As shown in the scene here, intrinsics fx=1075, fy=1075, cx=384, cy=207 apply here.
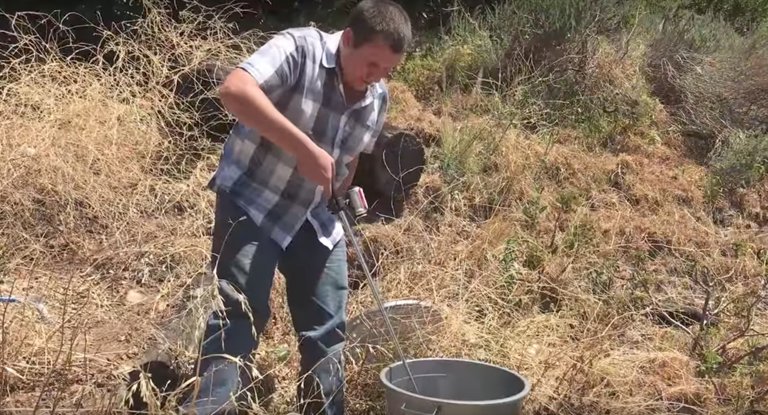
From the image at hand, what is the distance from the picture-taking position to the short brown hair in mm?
3143

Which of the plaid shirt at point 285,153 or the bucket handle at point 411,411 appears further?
the plaid shirt at point 285,153

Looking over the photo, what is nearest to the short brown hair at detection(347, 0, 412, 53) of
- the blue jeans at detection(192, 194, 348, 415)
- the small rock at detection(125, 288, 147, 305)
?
the blue jeans at detection(192, 194, 348, 415)

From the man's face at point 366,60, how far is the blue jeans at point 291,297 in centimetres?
50

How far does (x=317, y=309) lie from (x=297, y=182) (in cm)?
43

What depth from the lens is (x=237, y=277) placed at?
10.6 feet

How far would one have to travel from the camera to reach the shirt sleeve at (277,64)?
3.10m

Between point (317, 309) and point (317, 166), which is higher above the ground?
point (317, 166)

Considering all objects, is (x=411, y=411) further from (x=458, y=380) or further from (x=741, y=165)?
(x=741, y=165)

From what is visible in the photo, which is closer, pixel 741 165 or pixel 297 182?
pixel 297 182

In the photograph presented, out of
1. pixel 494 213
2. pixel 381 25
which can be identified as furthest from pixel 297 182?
pixel 494 213

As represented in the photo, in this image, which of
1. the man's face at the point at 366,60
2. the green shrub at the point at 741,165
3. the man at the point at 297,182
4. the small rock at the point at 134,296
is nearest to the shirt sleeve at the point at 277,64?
the man at the point at 297,182

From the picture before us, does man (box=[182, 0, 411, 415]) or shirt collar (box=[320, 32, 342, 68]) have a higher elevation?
shirt collar (box=[320, 32, 342, 68])

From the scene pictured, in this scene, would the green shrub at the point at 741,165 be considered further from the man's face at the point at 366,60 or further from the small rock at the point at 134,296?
the man's face at the point at 366,60

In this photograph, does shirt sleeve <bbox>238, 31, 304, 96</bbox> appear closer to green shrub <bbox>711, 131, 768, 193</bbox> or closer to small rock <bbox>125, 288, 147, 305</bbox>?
small rock <bbox>125, 288, 147, 305</bbox>
